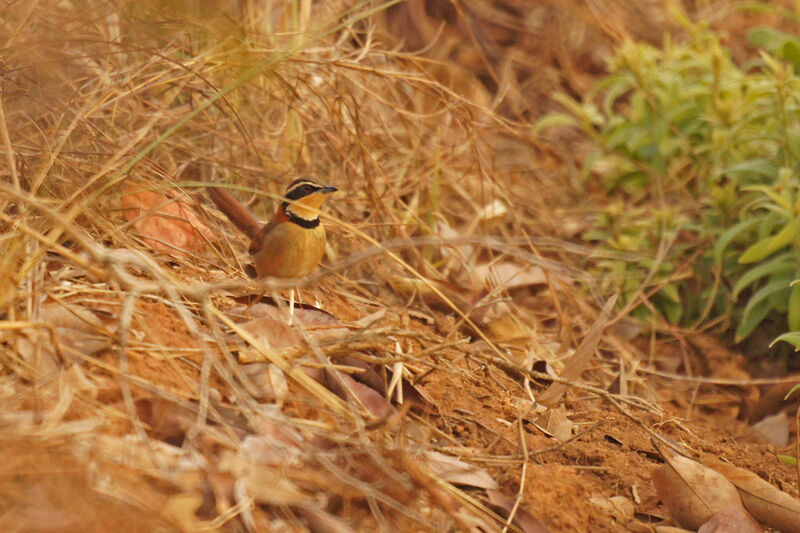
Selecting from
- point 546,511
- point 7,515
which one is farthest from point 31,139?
point 546,511

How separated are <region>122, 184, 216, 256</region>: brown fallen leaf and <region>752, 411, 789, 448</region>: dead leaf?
261 centimetres

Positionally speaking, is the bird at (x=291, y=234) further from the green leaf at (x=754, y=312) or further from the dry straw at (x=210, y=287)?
the green leaf at (x=754, y=312)

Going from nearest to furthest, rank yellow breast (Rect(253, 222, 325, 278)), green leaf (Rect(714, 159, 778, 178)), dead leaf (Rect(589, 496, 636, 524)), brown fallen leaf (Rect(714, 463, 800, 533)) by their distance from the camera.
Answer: dead leaf (Rect(589, 496, 636, 524))
brown fallen leaf (Rect(714, 463, 800, 533))
yellow breast (Rect(253, 222, 325, 278))
green leaf (Rect(714, 159, 778, 178))

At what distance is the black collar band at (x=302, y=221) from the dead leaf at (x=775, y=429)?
7.33 ft

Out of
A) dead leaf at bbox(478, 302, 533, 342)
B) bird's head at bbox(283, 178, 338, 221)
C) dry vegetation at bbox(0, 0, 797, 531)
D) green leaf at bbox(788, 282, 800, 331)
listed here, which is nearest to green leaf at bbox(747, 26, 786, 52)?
green leaf at bbox(788, 282, 800, 331)

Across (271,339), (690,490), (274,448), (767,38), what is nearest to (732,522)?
(690,490)

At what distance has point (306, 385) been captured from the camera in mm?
2564

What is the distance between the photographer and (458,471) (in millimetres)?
2498

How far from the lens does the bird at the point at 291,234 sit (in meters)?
3.63

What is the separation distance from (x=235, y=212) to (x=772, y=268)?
8.46 ft

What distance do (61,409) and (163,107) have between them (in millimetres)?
1836

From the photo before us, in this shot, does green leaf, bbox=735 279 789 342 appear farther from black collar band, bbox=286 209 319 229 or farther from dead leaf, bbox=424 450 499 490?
dead leaf, bbox=424 450 499 490

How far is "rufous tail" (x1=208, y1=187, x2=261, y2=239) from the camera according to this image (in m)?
3.79

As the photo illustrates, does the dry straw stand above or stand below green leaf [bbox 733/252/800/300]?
above
